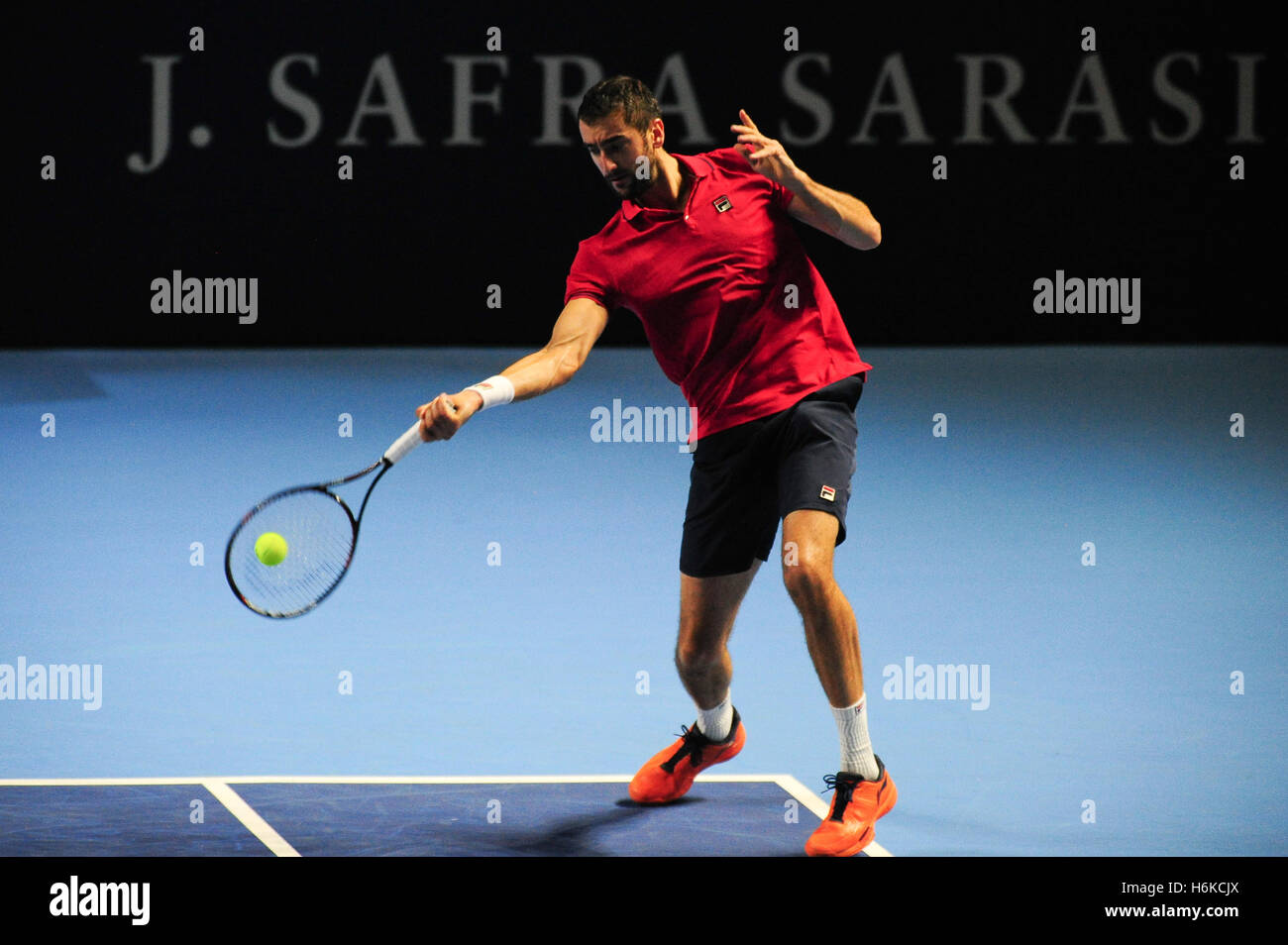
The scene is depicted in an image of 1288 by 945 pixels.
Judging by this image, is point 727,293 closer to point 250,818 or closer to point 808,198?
point 808,198

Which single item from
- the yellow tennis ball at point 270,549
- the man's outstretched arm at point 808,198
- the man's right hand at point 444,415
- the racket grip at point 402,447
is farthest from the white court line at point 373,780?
the man's outstretched arm at point 808,198

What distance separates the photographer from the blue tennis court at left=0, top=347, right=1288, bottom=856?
464cm

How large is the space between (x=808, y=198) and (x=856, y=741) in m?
1.42

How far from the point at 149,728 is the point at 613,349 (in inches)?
319

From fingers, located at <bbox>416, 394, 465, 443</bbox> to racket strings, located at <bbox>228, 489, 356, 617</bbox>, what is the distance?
0.45 m

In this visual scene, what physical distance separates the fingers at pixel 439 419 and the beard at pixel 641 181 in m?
0.83

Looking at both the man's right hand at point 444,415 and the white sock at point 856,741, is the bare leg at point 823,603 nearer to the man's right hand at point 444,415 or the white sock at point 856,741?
the white sock at point 856,741

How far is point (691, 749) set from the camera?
4887mm

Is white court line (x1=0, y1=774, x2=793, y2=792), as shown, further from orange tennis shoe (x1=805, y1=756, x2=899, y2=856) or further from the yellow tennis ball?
the yellow tennis ball

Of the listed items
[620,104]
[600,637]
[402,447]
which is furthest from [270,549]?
[600,637]

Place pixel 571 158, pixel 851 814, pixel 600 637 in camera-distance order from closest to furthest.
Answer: pixel 851 814, pixel 600 637, pixel 571 158

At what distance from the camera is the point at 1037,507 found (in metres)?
8.62

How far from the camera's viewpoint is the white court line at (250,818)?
14.0 feet

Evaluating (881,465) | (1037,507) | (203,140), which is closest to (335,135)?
(203,140)
